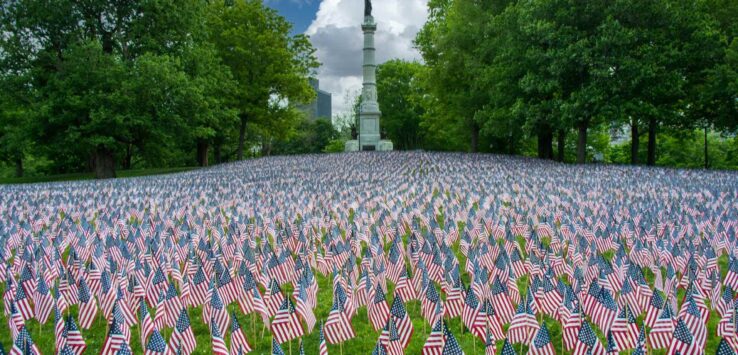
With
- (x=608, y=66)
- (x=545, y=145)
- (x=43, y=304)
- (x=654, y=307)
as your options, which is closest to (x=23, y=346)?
(x=43, y=304)

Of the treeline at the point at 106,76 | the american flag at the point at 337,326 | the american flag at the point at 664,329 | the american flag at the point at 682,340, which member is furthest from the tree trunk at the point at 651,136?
the american flag at the point at 337,326

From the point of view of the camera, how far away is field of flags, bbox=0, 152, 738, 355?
6488mm

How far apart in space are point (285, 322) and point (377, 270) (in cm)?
265

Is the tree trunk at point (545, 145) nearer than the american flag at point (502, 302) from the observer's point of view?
No

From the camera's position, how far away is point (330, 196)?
18.6 meters

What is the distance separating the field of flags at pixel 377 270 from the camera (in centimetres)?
649

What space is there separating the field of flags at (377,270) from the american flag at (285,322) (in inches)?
0.9

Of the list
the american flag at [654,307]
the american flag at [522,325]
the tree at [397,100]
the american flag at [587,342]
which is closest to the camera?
the american flag at [587,342]

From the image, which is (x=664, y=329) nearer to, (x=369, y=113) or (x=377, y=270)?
(x=377, y=270)

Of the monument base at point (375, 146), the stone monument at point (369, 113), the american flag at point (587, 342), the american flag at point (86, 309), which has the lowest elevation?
the american flag at point (86, 309)

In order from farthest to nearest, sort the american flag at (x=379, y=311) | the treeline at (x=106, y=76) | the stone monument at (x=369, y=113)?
the stone monument at (x=369, y=113) < the treeline at (x=106, y=76) < the american flag at (x=379, y=311)

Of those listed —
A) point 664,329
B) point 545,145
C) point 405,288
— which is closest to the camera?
point 664,329

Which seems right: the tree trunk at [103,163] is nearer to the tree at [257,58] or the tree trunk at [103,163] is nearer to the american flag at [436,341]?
the tree at [257,58]

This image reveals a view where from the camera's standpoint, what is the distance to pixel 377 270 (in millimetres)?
8984
